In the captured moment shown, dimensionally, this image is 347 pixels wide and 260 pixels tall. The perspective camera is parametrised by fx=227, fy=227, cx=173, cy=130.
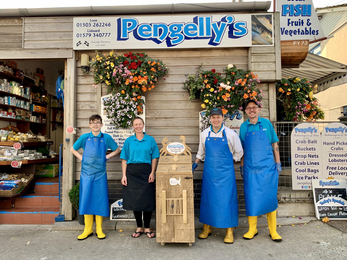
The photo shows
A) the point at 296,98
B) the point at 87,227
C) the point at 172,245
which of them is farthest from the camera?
the point at 296,98

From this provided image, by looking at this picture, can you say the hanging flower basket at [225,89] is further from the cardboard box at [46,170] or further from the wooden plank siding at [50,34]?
the cardboard box at [46,170]

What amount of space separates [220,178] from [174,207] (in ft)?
2.36

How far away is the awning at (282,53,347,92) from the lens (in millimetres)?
5871

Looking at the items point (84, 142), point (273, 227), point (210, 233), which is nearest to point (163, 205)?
point (210, 233)

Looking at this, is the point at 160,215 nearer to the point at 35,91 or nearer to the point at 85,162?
the point at 85,162

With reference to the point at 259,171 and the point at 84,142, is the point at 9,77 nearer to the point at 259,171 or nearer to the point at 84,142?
the point at 84,142

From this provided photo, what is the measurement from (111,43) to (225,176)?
9.96 feet

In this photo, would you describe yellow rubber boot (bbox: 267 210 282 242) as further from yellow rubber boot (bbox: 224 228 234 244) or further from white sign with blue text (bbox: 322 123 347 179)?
white sign with blue text (bbox: 322 123 347 179)

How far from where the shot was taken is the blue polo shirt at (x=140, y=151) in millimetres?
3219

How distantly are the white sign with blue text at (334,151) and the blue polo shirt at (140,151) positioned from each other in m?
2.92

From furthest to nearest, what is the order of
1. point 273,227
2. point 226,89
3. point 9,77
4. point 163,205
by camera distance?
point 9,77
point 226,89
point 273,227
point 163,205

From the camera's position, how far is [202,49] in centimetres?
418

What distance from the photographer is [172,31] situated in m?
4.08

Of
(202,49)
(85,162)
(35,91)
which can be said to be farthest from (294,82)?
(35,91)
